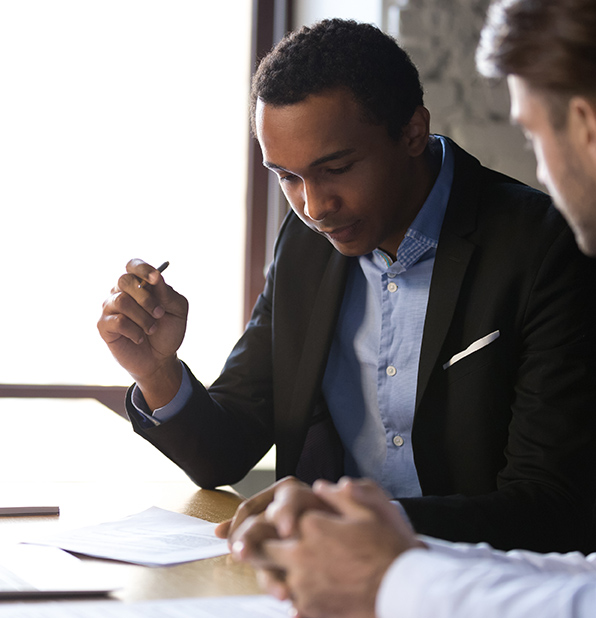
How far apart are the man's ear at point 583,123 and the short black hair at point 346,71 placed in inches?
24.5

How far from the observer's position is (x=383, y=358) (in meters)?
1.42

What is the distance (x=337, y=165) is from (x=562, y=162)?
551 millimetres

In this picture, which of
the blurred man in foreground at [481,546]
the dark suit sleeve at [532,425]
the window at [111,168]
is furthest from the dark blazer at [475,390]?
the window at [111,168]

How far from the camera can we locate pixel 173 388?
134cm

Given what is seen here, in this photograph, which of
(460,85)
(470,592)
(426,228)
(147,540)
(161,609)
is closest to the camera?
(470,592)

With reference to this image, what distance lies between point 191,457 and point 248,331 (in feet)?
1.21

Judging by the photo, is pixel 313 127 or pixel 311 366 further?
pixel 311 366

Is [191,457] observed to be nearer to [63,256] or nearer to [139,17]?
[63,256]

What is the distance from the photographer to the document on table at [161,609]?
679mm

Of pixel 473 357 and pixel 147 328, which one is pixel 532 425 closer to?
pixel 473 357

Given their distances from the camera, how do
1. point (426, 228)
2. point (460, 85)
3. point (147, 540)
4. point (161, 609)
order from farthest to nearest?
point (460, 85) → point (426, 228) → point (147, 540) → point (161, 609)

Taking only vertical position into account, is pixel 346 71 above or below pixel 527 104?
above

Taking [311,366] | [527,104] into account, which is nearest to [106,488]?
[311,366]

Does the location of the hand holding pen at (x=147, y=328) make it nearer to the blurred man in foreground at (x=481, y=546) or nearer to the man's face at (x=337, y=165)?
the man's face at (x=337, y=165)
